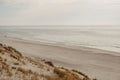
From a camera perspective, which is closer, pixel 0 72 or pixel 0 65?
pixel 0 72

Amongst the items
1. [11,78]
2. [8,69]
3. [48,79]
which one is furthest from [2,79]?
[48,79]

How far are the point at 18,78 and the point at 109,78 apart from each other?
11.5 m

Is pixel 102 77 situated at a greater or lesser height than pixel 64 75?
lesser

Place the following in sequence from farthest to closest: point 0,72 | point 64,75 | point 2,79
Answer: point 64,75 → point 0,72 → point 2,79

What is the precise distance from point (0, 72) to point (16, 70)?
1028 millimetres

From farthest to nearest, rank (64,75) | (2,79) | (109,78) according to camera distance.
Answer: (109,78), (64,75), (2,79)

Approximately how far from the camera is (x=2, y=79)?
962 centimetres

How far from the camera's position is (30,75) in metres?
10.9

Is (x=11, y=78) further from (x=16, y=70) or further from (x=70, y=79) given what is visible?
(x=70, y=79)

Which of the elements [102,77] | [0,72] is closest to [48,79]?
[0,72]

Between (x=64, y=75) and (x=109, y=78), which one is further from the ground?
(x=64, y=75)

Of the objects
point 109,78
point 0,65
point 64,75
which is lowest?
point 109,78

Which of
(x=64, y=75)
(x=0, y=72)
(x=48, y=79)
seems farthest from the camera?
(x=64, y=75)

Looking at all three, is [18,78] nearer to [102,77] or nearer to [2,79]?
[2,79]
